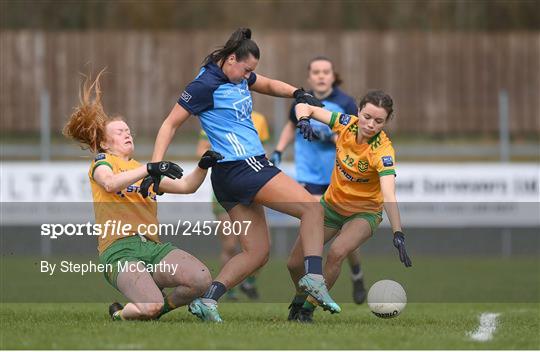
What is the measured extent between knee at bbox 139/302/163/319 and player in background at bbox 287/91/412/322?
3.29 feet

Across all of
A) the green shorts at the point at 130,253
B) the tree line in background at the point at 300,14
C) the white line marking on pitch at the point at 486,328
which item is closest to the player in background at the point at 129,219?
the green shorts at the point at 130,253

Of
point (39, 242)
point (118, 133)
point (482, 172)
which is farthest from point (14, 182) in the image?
point (118, 133)

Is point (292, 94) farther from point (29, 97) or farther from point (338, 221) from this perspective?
point (29, 97)

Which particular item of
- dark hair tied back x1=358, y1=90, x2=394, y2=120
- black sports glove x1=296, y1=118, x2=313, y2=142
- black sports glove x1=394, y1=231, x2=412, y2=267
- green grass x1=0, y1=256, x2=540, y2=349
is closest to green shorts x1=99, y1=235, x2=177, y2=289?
green grass x1=0, y1=256, x2=540, y2=349

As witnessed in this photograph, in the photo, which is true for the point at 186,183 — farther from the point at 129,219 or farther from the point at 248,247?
the point at 248,247

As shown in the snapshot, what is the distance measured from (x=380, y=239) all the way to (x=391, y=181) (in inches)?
354

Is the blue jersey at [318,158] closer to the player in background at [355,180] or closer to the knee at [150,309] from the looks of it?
the player in background at [355,180]

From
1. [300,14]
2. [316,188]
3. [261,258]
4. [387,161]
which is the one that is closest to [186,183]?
[261,258]

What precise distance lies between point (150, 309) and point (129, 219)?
61 centimetres

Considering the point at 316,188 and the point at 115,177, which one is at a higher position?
the point at 115,177

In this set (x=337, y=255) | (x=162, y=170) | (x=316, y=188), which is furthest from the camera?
(x=316, y=188)

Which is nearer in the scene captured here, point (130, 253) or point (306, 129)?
point (130, 253)

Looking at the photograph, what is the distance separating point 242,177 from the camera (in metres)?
7.65

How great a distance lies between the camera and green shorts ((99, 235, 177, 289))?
7570mm
